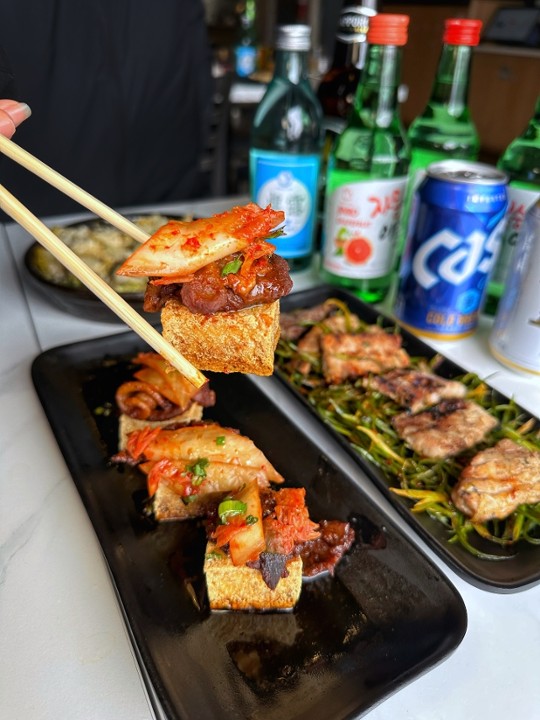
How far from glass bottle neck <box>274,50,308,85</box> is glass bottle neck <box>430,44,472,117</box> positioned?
0.34 metres

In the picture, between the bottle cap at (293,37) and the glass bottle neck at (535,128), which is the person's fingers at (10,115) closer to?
the bottle cap at (293,37)

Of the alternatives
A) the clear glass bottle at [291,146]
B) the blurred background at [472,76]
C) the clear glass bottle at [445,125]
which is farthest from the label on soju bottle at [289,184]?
the blurred background at [472,76]

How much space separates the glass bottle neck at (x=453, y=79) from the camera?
1.31m

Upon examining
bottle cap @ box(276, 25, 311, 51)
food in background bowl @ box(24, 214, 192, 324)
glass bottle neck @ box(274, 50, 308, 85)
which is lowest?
food in background bowl @ box(24, 214, 192, 324)

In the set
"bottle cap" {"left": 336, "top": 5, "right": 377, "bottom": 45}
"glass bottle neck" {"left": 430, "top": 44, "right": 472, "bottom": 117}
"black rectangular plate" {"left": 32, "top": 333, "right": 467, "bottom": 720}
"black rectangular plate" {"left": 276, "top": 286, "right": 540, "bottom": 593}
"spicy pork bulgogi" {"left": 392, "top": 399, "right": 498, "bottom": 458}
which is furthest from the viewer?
"bottle cap" {"left": 336, "top": 5, "right": 377, "bottom": 45}

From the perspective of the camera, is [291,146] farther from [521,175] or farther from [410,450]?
[410,450]

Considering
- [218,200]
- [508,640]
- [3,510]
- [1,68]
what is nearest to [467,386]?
[508,640]

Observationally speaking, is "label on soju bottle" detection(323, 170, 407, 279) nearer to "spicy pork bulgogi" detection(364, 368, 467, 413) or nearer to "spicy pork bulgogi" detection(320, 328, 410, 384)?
"spicy pork bulgogi" detection(320, 328, 410, 384)

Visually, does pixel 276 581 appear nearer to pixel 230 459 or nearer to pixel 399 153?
pixel 230 459

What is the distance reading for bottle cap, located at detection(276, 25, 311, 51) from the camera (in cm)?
128

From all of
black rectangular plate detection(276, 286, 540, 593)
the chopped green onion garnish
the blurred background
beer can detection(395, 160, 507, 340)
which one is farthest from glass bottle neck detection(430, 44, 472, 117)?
the blurred background

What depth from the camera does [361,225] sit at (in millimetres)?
1331

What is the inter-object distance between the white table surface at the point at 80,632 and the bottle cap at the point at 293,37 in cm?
101

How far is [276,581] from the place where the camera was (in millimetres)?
710
